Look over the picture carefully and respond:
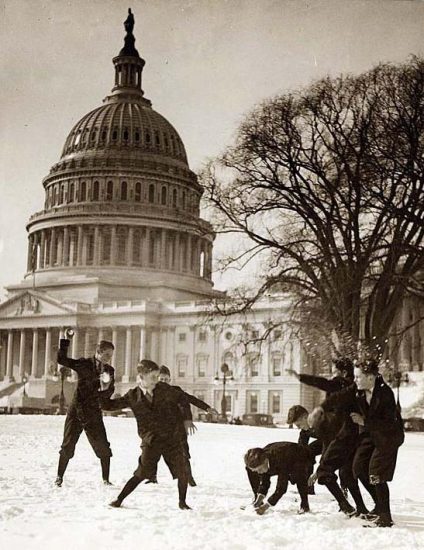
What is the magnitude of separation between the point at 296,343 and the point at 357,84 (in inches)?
194

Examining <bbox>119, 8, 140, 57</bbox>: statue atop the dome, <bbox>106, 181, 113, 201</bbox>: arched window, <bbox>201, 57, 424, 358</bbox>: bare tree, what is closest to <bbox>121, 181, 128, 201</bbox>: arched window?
<bbox>106, 181, 113, 201</bbox>: arched window

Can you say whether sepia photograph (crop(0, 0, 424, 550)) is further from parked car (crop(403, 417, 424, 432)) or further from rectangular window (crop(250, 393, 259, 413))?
rectangular window (crop(250, 393, 259, 413))

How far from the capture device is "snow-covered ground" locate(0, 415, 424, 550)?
743cm

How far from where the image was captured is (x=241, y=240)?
13383 millimetres

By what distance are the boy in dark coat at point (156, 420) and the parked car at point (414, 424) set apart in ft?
39.0

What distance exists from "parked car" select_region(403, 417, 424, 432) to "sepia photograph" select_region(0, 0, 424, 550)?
63cm

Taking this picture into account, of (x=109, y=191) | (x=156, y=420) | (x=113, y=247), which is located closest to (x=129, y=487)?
(x=156, y=420)

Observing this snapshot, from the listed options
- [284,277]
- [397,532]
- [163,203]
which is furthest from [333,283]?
[163,203]

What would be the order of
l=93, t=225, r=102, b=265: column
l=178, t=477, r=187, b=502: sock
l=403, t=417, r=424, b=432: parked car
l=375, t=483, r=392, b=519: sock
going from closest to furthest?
l=375, t=483, r=392, b=519: sock
l=178, t=477, r=187, b=502: sock
l=403, t=417, r=424, b=432: parked car
l=93, t=225, r=102, b=265: column

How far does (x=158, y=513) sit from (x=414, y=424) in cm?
1322

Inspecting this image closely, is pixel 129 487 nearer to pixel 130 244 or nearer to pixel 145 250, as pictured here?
pixel 130 244

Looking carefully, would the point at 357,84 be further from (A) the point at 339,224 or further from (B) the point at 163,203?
(B) the point at 163,203

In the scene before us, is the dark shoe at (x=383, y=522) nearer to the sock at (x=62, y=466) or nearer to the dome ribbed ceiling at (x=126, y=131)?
the sock at (x=62, y=466)

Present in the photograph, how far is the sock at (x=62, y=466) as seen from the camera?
29.1ft
